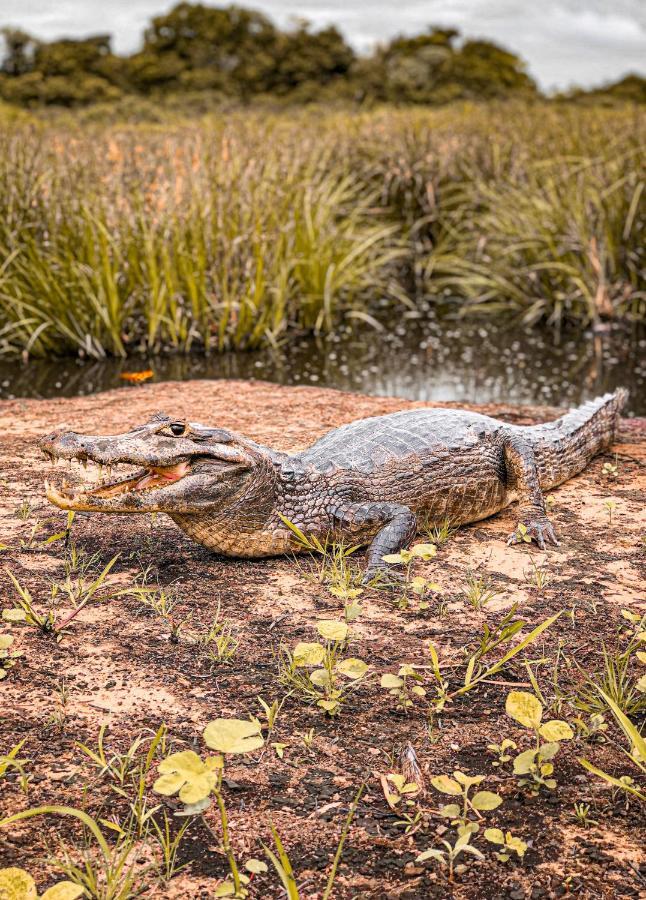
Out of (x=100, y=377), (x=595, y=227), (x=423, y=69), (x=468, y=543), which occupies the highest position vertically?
(x=423, y=69)

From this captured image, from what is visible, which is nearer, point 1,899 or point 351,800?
point 1,899

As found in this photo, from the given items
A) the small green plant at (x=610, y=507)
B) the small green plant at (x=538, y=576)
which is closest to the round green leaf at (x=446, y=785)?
the small green plant at (x=538, y=576)

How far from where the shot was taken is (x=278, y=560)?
3.56m

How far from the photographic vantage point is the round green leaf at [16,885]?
179 centimetres

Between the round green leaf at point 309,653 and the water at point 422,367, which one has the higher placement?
the round green leaf at point 309,653

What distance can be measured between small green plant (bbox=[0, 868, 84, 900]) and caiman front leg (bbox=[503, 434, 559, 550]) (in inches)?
96.2

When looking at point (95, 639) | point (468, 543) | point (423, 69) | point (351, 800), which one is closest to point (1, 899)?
point (351, 800)

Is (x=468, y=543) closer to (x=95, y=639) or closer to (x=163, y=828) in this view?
(x=95, y=639)

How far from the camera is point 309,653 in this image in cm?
254

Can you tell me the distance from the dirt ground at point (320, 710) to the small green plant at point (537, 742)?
35 millimetres

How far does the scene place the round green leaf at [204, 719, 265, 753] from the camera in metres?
2.05

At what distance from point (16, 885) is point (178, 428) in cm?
178

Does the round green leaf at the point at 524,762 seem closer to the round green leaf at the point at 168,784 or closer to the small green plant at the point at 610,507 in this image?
the round green leaf at the point at 168,784

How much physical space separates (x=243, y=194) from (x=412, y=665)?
6177 millimetres
